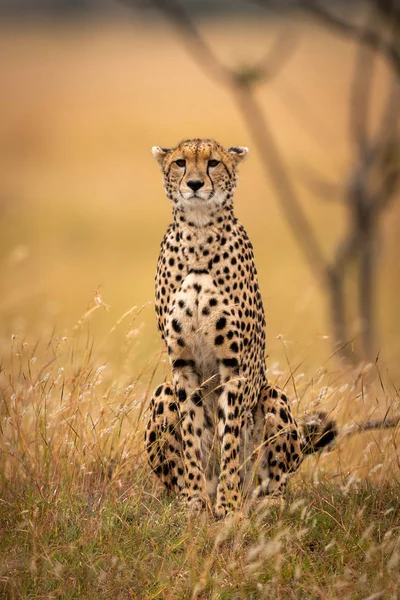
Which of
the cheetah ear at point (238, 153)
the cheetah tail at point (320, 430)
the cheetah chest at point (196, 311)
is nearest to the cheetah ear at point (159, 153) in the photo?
the cheetah ear at point (238, 153)

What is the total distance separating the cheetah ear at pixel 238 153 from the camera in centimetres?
367

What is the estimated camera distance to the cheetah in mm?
3568

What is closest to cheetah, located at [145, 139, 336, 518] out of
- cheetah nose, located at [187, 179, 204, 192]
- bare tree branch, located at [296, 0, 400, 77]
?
cheetah nose, located at [187, 179, 204, 192]

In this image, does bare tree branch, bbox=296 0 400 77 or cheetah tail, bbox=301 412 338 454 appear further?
bare tree branch, bbox=296 0 400 77

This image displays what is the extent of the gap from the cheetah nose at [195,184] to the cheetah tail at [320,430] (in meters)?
1.00

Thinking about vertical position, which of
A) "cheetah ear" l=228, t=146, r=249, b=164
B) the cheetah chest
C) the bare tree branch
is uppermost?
the bare tree branch

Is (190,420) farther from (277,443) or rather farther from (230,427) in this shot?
(277,443)

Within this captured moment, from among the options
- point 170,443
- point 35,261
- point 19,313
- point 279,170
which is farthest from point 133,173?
point 170,443

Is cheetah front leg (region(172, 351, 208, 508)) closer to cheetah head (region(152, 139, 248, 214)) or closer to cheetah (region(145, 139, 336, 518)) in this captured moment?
cheetah (region(145, 139, 336, 518))

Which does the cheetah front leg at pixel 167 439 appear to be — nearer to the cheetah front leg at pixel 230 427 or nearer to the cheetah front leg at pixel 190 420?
the cheetah front leg at pixel 190 420

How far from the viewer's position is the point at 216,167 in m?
3.55

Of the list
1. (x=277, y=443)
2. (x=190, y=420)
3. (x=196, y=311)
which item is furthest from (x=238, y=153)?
(x=277, y=443)

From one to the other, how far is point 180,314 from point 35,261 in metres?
13.0

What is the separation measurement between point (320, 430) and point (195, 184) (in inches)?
42.9
